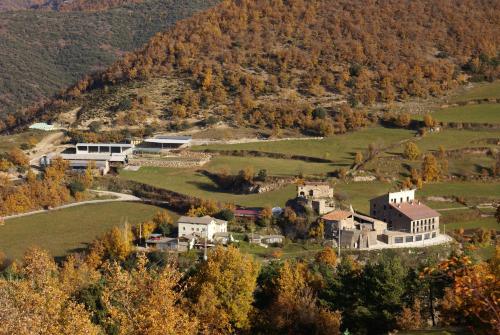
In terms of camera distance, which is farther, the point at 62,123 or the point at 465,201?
the point at 62,123

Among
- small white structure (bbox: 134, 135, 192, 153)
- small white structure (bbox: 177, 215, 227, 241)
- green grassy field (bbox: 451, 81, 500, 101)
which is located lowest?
small white structure (bbox: 177, 215, 227, 241)

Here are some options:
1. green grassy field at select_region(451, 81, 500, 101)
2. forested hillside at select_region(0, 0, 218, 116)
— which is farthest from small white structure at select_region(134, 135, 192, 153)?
forested hillside at select_region(0, 0, 218, 116)

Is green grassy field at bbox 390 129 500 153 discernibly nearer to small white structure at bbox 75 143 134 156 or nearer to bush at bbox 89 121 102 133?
small white structure at bbox 75 143 134 156

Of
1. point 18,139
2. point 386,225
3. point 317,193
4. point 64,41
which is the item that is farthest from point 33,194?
point 64,41

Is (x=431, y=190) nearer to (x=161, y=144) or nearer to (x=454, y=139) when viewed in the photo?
(x=454, y=139)

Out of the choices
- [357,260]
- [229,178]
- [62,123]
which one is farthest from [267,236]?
[62,123]

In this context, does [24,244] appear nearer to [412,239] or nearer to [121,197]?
[121,197]
